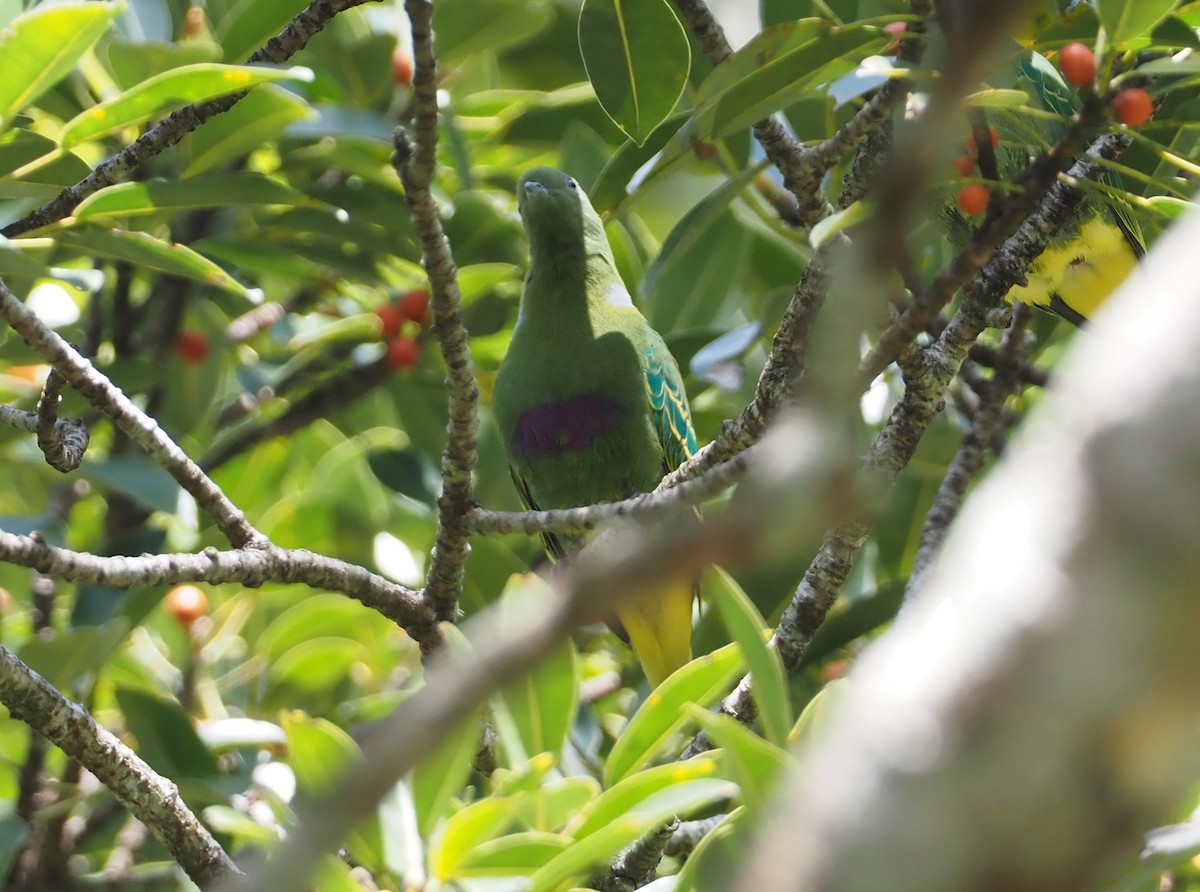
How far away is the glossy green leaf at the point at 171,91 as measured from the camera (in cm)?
198

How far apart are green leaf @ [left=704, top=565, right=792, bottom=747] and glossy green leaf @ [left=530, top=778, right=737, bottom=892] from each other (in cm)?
11

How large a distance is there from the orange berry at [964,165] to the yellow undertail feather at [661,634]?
5.24 ft

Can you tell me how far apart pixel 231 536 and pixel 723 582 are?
1158 mm

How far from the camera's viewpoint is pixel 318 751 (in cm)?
160

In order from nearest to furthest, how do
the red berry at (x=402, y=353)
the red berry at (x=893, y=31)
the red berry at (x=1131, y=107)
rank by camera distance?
1. the red berry at (x=1131, y=107)
2. the red berry at (x=893, y=31)
3. the red berry at (x=402, y=353)

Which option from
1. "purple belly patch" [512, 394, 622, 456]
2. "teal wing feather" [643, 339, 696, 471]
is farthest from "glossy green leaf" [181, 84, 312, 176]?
"teal wing feather" [643, 339, 696, 471]

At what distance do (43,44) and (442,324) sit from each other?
0.80 metres

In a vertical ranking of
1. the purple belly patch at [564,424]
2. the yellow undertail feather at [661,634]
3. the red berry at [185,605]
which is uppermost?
the purple belly patch at [564,424]

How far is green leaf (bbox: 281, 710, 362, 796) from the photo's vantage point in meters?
1.59

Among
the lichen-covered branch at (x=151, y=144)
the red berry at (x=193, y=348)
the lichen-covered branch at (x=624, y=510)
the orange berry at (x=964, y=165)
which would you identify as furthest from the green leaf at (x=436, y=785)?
the red berry at (x=193, y=348)

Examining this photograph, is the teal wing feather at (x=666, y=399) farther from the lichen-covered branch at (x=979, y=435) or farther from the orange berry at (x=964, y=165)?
the orange berry at (x=964, y=165)

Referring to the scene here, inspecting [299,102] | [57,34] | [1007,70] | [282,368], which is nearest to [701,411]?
[282,368]

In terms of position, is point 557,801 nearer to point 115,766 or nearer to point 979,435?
point 115,766

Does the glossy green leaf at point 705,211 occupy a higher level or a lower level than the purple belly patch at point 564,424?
higher
